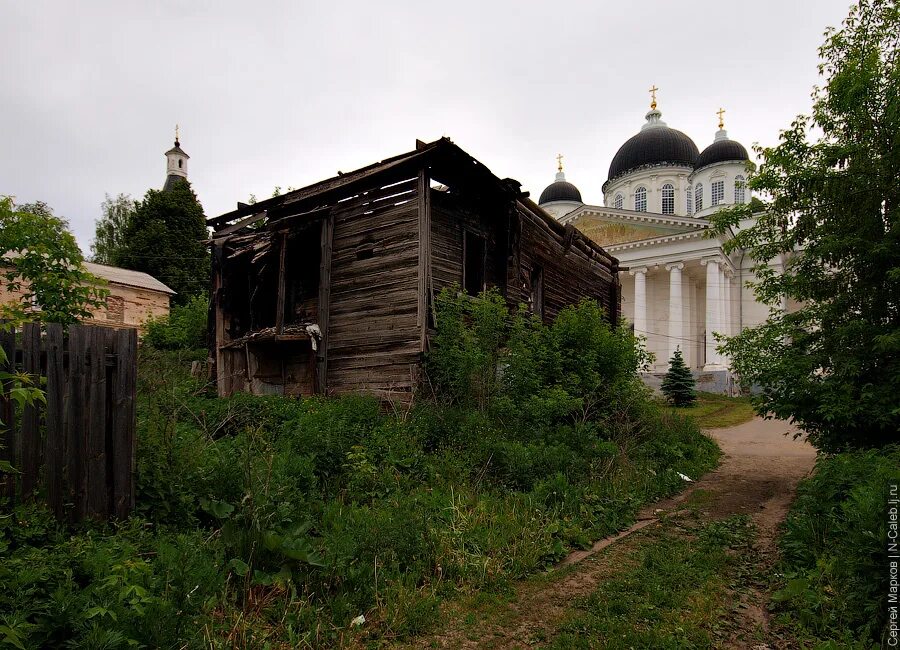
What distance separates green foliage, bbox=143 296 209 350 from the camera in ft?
59.4

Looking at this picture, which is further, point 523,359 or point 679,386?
point 679,386

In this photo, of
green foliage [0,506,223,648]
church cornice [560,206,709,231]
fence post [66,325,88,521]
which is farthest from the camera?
church cornice [560,206,709,231]

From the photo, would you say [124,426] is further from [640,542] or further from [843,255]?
[843,255]

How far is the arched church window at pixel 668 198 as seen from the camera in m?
42.8

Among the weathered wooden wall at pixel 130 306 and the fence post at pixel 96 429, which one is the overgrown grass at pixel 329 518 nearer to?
the fence post at pixel 96 429

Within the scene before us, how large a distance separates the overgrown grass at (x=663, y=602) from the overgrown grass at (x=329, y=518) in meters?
0.89

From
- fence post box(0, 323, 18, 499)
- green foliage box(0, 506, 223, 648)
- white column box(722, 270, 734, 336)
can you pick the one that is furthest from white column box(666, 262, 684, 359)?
fence post box(0, 323, 18, 499)

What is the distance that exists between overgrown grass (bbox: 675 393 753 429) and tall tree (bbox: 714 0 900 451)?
11.6m

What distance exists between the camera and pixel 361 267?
1168cm

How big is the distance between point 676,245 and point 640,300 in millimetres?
4371

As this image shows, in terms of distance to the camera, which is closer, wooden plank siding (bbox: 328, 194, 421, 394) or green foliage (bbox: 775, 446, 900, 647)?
green foliage (bbox: 775, 446, 900, 647)

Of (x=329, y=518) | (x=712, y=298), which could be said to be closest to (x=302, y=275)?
(x=329, y=518)

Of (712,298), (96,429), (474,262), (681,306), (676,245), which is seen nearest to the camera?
(96,429)

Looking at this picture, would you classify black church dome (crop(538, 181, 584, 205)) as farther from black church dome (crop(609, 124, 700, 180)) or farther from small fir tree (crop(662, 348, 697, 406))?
small fir tree (crop(662, 348, 697, 406))
